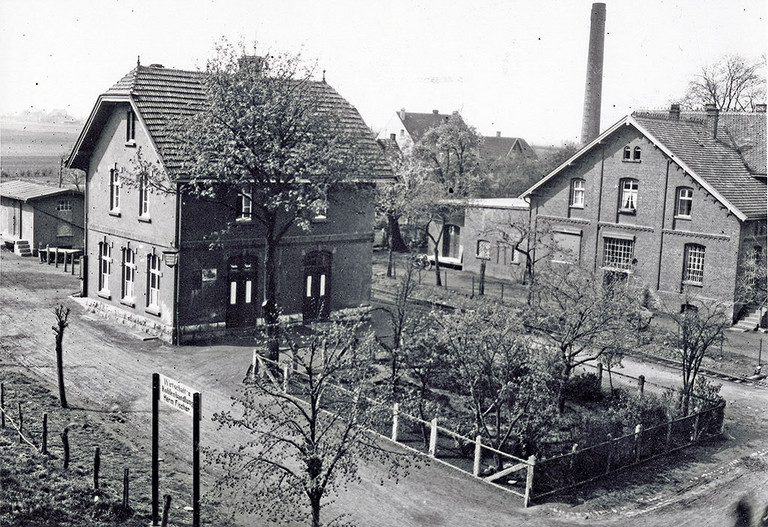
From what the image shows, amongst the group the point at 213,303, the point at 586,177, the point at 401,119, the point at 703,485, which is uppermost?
the point at 401,119

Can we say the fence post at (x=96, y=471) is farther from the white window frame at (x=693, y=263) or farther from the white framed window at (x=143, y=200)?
the white window frame at (x=693, y=263)

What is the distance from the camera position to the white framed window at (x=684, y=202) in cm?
3619

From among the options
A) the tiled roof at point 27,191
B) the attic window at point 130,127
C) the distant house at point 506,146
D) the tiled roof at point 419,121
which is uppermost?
the tiled roof at point 419,121

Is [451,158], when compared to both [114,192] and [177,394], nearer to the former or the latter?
[114,192]

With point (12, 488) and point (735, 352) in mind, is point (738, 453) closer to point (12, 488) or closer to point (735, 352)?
point (735, 352)

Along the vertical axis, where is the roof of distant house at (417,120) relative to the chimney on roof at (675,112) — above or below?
above

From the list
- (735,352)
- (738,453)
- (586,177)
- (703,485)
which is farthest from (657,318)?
(703,485)

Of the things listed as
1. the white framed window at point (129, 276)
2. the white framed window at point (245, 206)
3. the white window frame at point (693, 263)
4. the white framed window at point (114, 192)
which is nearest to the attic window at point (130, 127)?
the white framed window at point (114, 192)

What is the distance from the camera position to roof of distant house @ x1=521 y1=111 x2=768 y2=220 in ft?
116

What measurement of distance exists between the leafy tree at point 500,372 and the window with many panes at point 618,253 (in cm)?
1906

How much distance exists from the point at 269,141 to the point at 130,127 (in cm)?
851

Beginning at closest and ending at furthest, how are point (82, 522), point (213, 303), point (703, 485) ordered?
1. point (82, 522)
2. point (703, 485)
3. point (213, 303)

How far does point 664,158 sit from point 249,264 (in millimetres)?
19375

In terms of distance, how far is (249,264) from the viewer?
3019 centimetres
